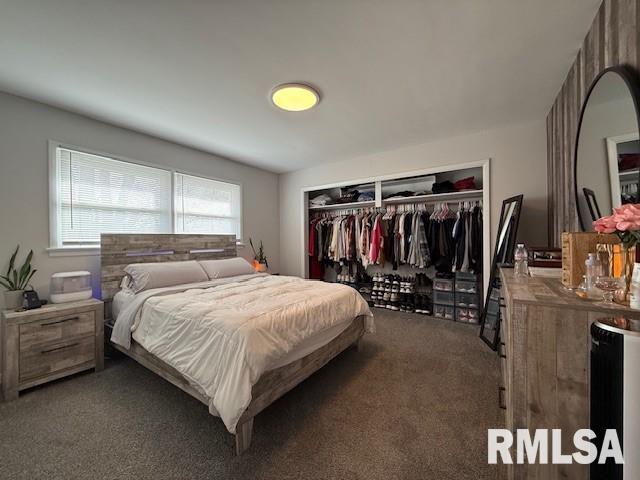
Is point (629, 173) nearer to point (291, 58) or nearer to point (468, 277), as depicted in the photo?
point (291, 58)

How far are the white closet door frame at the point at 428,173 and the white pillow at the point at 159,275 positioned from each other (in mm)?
2114

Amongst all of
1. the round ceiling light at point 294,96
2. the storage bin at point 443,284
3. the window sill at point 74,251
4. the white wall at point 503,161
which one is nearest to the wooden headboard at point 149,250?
the window sill at point 74,251

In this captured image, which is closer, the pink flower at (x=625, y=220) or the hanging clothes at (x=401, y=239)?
the pink flower at (x=625, y=220)

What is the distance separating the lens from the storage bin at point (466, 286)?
3.30 m

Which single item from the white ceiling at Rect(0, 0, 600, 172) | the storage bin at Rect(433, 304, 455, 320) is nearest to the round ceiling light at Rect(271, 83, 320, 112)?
the white ceiling at Rect(0, 0, 600, 172)

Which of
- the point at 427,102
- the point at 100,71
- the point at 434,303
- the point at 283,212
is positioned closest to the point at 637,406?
the point at 427,102

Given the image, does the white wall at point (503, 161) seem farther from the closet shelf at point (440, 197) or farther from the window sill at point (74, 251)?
the window sill at point (74, 251)

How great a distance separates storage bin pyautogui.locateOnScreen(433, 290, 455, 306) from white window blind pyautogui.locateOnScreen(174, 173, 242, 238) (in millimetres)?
3212

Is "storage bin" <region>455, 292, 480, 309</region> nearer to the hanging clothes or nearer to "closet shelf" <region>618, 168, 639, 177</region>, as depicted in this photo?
the hanging clothes

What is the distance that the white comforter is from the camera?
1.34 m

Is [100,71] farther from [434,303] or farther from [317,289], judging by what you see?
[434,303]

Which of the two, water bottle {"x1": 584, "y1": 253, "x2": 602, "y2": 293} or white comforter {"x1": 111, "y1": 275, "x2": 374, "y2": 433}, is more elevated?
water bottle {"x1": 584, "y1": 253, "x2": 602, "y2": 293}

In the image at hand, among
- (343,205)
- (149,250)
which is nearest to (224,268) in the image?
(149,250)

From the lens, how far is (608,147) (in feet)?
4.41
